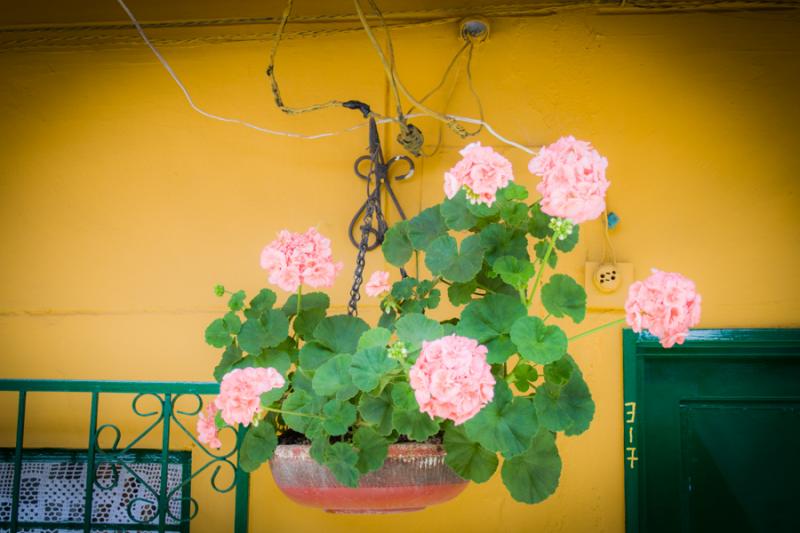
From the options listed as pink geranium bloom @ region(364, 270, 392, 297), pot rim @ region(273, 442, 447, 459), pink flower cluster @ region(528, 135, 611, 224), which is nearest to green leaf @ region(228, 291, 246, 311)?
pink geranium bloom @ region(364, 270, 392, 297)

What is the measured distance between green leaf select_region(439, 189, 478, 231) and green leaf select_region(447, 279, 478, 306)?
0.55 ft

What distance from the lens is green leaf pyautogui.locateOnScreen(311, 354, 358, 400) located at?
1.83m

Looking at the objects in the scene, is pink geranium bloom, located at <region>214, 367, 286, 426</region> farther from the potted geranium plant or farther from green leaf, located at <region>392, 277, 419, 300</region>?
green leaf, located at <region>392, 277, 419, 300</region>

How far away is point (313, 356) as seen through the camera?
2.00m

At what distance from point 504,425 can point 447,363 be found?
0.91 ft

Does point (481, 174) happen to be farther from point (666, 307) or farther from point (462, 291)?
point (666, 307)

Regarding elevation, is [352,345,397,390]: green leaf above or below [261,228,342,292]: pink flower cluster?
below

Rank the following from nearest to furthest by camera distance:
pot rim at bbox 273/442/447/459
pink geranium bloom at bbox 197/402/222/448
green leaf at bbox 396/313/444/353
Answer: green leaf at bbox 396/313/444/353 < pot rim at bbox 273/442/447/459 < pink geranium bloom at bbox 197/402/222/448

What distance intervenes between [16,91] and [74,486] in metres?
1.76

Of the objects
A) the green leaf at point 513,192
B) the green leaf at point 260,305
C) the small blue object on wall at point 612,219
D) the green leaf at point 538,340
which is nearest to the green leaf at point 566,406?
the green leaf at point 538,340

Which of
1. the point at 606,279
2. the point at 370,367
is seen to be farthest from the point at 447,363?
the point at 606,279

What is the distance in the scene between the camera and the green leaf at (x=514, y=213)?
188 cm

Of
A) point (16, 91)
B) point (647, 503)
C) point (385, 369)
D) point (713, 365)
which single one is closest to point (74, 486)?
point (16, 91)

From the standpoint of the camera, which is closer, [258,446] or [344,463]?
[344,463]
